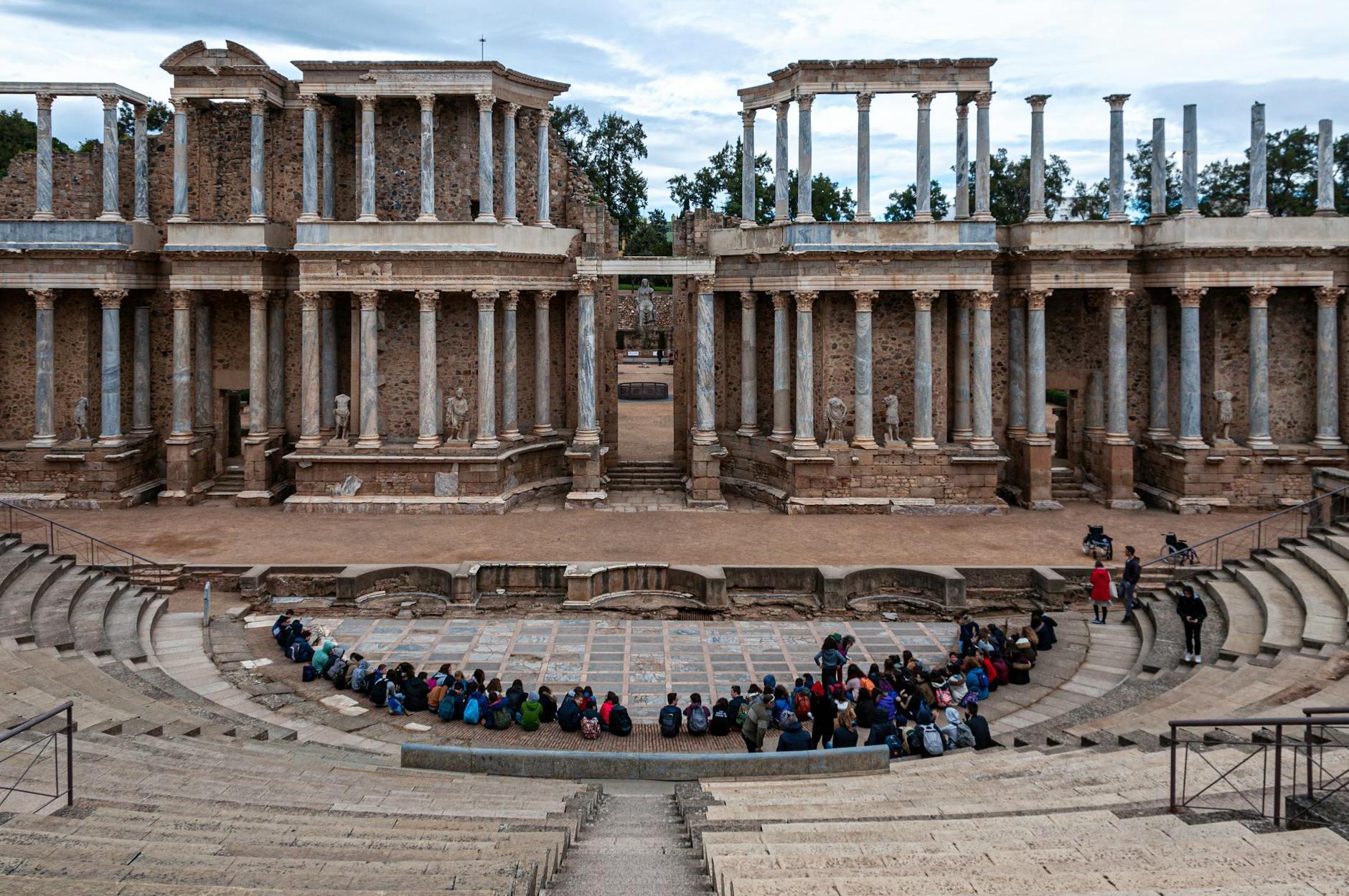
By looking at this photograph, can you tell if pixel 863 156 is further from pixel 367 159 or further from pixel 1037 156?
pixel 367 159

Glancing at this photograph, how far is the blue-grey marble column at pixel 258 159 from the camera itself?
3344 cm

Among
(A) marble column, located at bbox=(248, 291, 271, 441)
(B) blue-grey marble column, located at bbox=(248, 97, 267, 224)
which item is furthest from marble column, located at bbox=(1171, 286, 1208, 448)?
(B) blue-grey marble column, located at bbox=(248, 97, 267, 224)

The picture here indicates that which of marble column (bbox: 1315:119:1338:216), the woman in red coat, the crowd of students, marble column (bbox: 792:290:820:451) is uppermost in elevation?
marble column (bbox: 1315:119:1338:216)

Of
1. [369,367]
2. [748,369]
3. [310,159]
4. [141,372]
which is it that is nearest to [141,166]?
[310,159]

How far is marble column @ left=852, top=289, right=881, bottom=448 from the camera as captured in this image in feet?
107

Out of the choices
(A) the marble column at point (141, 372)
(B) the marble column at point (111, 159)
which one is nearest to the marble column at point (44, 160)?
(B) the marble column at point (111, 159)

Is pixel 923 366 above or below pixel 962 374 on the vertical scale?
above

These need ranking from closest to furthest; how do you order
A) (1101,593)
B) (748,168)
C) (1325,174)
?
(1101,593)
(1325,174)
(748,168)

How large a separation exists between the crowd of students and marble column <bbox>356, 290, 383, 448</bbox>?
573 inches

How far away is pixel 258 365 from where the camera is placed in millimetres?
33812

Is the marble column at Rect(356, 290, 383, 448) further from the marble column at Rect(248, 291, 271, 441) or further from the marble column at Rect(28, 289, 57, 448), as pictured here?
the marble column at Rect(28, 289, 57, 448)

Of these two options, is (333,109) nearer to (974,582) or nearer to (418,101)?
(418,101)

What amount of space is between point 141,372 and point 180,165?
21.5 ft

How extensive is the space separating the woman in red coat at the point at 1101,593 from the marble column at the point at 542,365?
1867 centimetres
